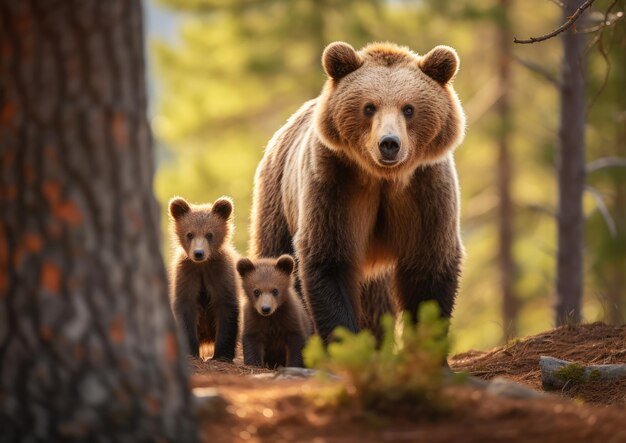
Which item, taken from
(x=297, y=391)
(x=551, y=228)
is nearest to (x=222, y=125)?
(x=551, y=228)

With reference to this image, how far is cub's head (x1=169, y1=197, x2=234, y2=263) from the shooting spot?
6973 mm

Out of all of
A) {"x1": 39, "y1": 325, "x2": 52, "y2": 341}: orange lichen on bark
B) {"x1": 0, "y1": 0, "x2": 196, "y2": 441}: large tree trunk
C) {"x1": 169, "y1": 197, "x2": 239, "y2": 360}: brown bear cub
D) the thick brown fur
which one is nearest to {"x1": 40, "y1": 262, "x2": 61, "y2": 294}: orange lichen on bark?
{"x1": 0, "y1": 0, "x2": 196, "y2": 441}: large tree trunk

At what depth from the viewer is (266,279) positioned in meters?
6.74

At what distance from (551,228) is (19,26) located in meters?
21.8

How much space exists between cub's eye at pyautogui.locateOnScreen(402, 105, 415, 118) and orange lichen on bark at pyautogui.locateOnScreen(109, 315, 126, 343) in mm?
3243

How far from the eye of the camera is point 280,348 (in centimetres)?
692

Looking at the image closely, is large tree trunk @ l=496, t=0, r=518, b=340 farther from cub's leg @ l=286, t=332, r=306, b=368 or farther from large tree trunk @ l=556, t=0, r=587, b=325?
cub's leg @ l=286, t=332, r=306, b=368

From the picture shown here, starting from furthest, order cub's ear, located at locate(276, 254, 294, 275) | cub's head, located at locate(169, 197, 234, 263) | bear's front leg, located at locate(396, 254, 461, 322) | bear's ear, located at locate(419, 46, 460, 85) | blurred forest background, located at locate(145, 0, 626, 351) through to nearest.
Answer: blurred forest background, located at locate(145, 0, 626, 351) < cub's head, located at locate(169, 197, 234, 263) < cub's ear, located at locate(276, 254, 294, 275) < bear's front leg, located at locate(396, 254, 461, 322) < bear's ear, located at locate(419, 46, 460, 85)

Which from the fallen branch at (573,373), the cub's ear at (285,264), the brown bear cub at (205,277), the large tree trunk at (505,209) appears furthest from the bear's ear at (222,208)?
the large tree trunk at (505,209)

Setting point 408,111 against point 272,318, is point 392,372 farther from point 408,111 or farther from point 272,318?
point 272,318

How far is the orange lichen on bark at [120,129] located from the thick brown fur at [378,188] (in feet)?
9.28

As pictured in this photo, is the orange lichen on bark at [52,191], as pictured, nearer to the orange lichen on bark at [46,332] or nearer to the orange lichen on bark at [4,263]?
the orange lichen on bark at [4,263]

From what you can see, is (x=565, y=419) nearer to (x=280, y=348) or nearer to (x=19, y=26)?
(x=19, y=26)

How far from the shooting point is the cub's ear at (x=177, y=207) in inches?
279
